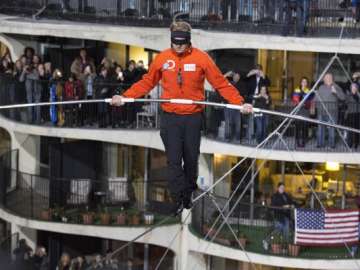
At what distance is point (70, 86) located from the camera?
46.3 meters

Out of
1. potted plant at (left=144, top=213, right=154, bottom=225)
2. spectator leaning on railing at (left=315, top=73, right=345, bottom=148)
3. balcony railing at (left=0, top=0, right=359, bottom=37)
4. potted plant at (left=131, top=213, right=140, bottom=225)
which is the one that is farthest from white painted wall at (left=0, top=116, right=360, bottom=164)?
balcony railing at (left=0, top=0, right=359, bottom=37)

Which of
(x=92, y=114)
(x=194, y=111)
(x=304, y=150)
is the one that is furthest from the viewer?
(x=92, y=114)

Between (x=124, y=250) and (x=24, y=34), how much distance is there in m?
7.27

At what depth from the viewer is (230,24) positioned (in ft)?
150

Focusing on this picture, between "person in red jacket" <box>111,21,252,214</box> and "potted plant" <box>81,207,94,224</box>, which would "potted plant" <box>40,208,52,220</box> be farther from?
"person in red jacket" <box>111,21,252,214</box>

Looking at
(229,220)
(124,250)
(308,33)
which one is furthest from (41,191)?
(308,33)

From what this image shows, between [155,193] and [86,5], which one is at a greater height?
[86,5]

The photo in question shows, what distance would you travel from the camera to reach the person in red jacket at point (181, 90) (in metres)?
27.0

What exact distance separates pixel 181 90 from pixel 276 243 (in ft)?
56.6

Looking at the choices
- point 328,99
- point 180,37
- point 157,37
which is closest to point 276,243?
point 328,99

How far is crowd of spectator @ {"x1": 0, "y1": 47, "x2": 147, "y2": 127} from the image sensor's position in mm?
46406

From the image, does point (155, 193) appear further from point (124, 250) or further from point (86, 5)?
point (86, 5)

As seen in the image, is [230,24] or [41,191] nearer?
[230,24]

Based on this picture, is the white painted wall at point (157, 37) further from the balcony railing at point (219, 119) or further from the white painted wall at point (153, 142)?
the white painted wall at point (153, 142)
